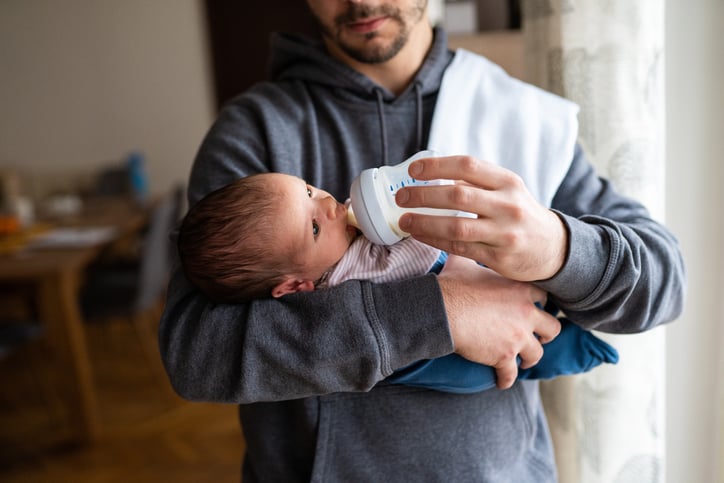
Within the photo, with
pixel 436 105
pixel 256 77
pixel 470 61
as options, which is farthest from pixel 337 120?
pixel 256 77

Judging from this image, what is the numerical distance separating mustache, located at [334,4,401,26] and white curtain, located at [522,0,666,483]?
36cm

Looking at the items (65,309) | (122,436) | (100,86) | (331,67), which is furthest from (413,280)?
(100,86)

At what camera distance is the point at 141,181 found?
16.6 feet

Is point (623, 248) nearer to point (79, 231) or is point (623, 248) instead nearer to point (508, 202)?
point (508, 202)

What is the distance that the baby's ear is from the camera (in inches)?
36.7

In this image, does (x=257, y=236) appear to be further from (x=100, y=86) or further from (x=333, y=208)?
(x=100, y=86)

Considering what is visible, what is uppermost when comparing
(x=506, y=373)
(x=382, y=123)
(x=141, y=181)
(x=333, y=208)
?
(x=382, y=123)

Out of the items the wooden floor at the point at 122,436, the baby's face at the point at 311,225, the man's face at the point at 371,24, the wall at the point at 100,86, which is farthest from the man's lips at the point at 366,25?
the wall at the point at 100,86

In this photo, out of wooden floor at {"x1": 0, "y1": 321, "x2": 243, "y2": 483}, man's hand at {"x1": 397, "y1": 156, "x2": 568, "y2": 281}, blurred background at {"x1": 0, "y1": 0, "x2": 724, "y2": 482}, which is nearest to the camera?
man's hand at {"x1": 397, "y1": 156, "x2": 568, "y2": 281}

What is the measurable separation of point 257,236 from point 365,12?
408 mm

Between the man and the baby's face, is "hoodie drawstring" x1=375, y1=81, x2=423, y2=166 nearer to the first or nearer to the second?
the man

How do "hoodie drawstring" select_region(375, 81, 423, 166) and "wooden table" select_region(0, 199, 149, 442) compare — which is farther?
"wooden table" select_region(0, 199, 149, 442)

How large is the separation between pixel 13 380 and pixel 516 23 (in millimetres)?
3398

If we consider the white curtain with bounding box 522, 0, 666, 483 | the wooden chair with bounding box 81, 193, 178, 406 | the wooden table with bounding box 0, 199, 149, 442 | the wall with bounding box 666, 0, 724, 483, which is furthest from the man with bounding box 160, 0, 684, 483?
the wooden chair with bounding box 81, 193, 178, 406
